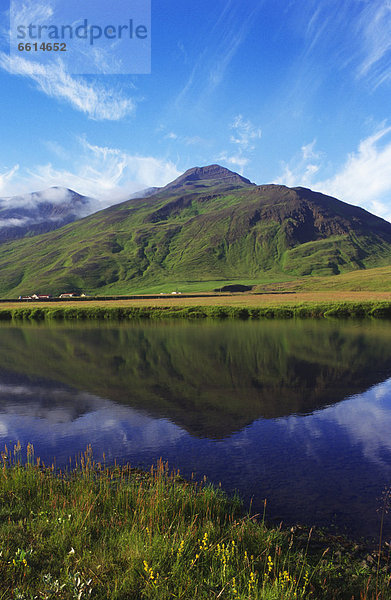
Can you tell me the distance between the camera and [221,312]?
98.6 meters

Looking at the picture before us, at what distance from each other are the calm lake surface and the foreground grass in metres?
2.58

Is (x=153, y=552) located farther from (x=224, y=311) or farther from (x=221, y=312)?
(x=224, y=311)

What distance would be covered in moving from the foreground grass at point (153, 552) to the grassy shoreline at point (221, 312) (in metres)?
81.9

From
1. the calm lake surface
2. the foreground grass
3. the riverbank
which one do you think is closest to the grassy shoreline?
the riverbank

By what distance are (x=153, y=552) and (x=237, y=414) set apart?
55.6 feet

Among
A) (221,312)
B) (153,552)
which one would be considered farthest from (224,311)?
(153,552)

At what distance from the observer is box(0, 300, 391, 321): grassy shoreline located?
91.9 metres

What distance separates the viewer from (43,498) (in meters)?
11.5

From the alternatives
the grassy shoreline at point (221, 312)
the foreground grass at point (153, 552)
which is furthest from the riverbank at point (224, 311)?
the foreground grass at point (153, 552)

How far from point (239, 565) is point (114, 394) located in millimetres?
23301

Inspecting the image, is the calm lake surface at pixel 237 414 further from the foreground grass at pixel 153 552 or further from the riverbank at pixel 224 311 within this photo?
the riverbank at pixel 224 311

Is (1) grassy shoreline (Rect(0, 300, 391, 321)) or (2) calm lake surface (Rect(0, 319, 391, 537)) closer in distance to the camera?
(2) calm lake surface (Rect(0, 319, 391, 537))

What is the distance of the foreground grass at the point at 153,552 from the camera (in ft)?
24.3

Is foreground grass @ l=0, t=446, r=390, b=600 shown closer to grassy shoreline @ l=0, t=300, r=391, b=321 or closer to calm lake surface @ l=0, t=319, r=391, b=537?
calm lake surface @ l=0, t=319, r=391, b=537
